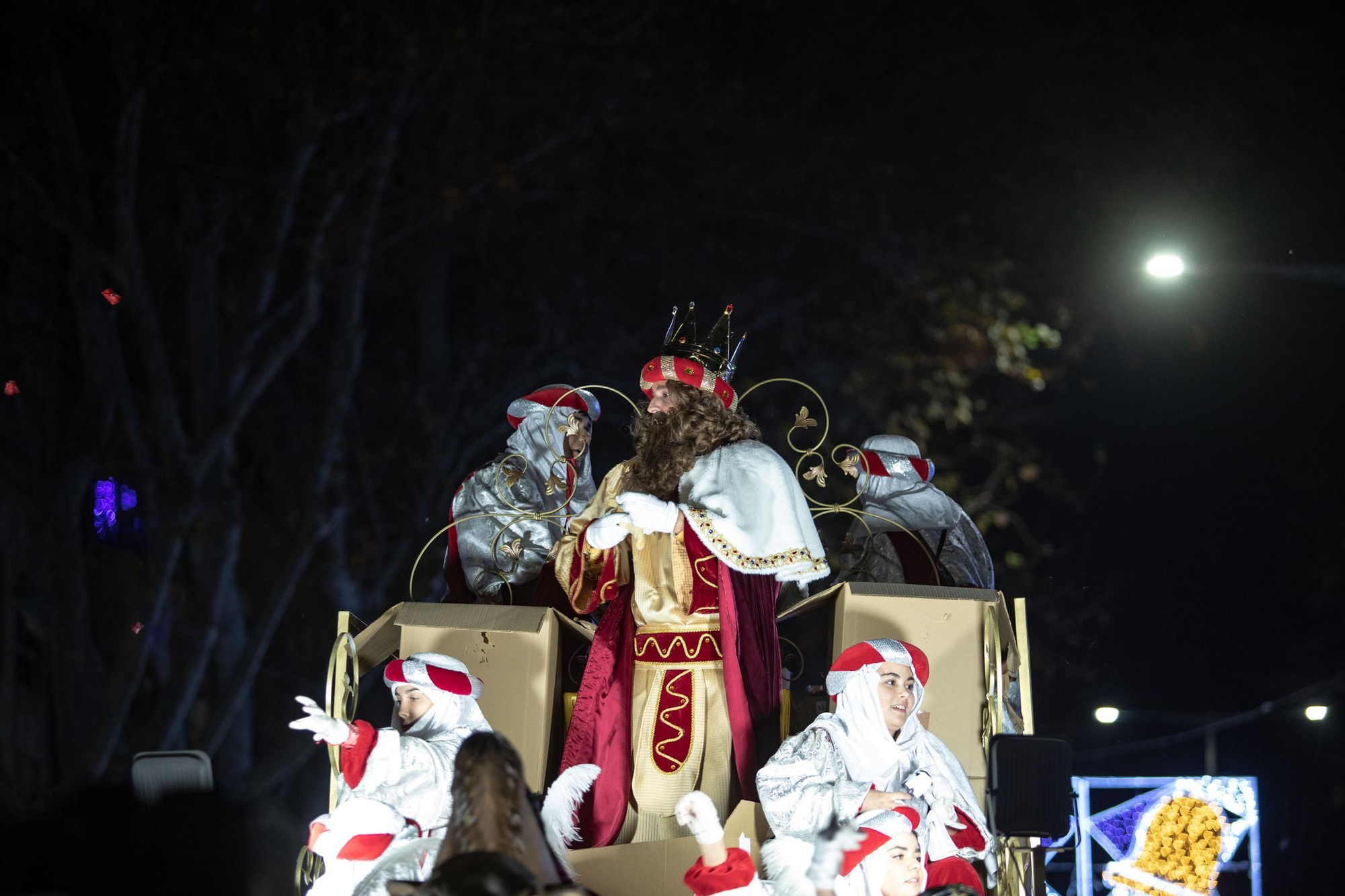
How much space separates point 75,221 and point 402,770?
6.72 meters

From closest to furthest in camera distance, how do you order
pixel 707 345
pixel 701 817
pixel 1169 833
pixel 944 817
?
pixel 701 817 < pixel 944 817 < pixel 707 345 < pixel 1169 833

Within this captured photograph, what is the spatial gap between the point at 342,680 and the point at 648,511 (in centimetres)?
143

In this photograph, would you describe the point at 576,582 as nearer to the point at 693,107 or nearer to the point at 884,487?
the point at 884,487

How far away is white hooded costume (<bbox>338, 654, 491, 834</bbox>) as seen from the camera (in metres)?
5.43

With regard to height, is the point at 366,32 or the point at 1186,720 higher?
the point at 366,32

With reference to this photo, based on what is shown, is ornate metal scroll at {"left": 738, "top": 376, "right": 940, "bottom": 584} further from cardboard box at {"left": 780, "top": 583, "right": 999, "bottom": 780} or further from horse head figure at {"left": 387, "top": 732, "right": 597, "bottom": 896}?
horse head figure at {"left": 387, "top": 732, "right": 597, "bottom": 896}

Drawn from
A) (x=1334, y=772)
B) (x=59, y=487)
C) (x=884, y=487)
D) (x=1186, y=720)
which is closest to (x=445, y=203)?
(x=59, y=487)

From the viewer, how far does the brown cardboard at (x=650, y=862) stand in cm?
611

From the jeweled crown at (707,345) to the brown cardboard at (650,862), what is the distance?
192 cm

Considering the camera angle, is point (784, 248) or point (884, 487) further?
point (784, 248)

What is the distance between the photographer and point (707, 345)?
7172 millimetres

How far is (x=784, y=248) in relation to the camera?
1364 cm

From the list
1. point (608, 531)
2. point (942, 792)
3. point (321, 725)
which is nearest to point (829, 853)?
point (942, 792)

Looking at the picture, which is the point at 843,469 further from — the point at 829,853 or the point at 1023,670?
the point at 829,853
